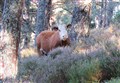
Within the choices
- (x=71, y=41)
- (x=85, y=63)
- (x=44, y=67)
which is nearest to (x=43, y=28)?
(x=71, y=41)

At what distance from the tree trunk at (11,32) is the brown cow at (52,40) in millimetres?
5031

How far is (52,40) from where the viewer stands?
1229 cm

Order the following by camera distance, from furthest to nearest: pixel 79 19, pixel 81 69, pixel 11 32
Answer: pixel 79 19 → pixel 81 69 → pixel 11 32

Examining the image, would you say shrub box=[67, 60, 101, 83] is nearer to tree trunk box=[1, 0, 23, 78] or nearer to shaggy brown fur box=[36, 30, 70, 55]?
tree trunk box=[1, 0, 23, 78]

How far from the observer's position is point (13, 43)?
20.5ft

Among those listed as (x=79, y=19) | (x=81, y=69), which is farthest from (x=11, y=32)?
(x=79, y=19)

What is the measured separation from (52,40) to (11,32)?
6.11 meters

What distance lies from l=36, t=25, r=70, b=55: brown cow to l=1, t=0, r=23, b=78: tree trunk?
16.5ft

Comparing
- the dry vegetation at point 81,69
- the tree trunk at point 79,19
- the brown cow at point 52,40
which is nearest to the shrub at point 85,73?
the dry vegetation at point 81,69

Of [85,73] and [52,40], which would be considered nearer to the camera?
[85,73]

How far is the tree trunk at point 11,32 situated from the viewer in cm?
619

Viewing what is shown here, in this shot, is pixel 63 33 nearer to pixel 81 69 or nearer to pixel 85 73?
pixel 81 69

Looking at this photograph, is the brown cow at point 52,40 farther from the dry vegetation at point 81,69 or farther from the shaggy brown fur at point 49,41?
the dry vegetation at point 81,69

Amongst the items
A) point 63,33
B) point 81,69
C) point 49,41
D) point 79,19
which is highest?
point 79,19
